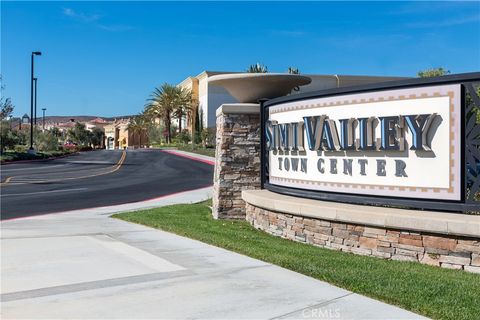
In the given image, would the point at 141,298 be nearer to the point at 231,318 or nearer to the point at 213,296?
the point at 213,296

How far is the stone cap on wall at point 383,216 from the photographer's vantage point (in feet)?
22.4

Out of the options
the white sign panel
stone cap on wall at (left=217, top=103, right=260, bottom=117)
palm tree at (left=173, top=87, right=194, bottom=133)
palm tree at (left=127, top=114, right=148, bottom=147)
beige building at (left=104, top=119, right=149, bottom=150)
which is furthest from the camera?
beige building at (left=104, top=119, right=149, bottom=150)

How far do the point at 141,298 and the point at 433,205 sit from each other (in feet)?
14.2

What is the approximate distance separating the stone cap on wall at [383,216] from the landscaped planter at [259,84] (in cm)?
304

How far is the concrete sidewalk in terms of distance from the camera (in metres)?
5.20

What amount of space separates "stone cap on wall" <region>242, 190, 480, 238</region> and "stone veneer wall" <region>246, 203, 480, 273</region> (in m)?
0.12

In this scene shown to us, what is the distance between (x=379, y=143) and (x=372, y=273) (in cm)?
246

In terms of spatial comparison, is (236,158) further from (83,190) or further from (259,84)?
(83,190)

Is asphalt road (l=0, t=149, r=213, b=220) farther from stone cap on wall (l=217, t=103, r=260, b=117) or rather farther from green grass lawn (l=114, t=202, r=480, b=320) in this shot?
green grass lawn (l=114, t=202, r=480, b=320)

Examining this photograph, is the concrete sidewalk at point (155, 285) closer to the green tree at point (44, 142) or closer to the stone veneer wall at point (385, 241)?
the stone veneer wall at point (385, 241)

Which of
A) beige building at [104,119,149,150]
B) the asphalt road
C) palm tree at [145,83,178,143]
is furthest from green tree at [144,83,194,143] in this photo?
the asphalt road

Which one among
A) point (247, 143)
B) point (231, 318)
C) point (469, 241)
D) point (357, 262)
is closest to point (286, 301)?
point (231, 318)

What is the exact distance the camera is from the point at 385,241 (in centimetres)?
768

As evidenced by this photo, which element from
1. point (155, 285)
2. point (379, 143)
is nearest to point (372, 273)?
point (379, 143)
